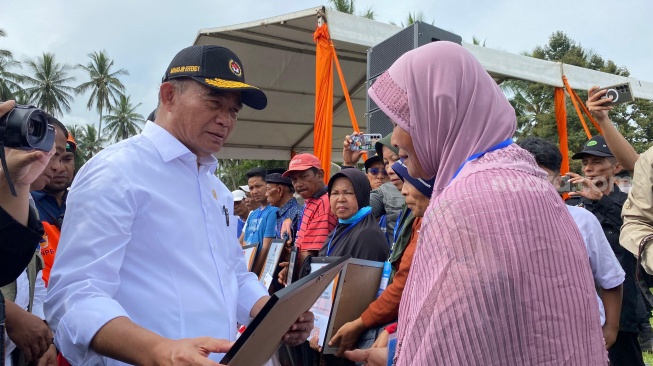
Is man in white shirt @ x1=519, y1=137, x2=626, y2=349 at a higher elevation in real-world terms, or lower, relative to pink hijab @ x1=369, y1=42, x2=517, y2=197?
lower

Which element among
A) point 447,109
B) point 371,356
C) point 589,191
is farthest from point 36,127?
point 589,191

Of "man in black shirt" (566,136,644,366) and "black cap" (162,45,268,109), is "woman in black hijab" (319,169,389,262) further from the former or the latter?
"black cap" (162,45,268,109)

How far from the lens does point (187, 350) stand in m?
1.35

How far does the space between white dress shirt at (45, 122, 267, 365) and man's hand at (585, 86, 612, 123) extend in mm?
2522

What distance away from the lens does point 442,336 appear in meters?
1.20

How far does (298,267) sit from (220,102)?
114 inches

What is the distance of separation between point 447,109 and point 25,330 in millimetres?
1959

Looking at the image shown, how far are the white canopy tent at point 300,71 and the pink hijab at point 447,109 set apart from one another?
4868 mm

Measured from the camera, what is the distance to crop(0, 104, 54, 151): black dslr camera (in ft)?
5.01

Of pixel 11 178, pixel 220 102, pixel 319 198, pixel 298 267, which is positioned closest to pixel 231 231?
pixel 220 102

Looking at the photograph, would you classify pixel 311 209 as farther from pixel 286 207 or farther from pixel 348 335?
pixel 348 335

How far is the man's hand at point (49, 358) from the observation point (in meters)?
2.36

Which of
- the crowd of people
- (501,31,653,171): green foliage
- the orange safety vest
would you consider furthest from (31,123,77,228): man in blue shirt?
(501,31,653,171): green foliage

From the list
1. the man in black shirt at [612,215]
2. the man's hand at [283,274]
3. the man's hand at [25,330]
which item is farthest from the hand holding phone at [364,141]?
the man's hand at [25,330]
